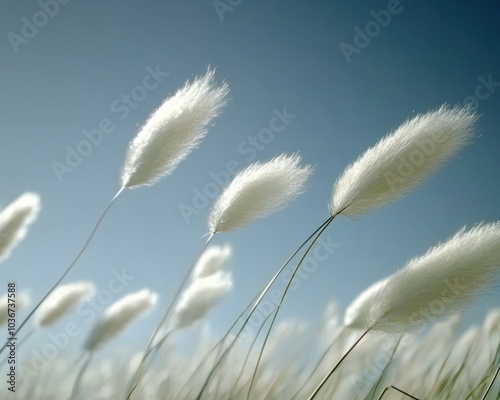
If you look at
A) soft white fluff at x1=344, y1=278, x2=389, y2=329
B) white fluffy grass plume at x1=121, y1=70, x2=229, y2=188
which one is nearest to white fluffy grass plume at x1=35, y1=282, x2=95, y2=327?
white fluffy grass plume at x1=121, y1=70, x2=229, y2=188

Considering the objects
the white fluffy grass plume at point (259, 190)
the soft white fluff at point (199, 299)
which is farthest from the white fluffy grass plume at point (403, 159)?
the soft white fluff at point (199, 299)

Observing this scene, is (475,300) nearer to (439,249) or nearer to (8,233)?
(439,249)

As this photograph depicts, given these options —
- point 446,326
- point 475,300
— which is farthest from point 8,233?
point 446,326

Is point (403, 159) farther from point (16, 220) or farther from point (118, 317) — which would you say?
point (16, 220)

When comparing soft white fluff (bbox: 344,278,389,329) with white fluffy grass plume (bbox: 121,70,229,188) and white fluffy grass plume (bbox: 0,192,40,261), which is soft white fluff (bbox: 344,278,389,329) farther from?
white fluffy grass plume (bbox: 0,192,40,261)

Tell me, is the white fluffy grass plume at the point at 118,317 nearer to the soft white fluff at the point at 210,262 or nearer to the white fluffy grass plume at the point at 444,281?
the soft white fluff at the point at 210,262
